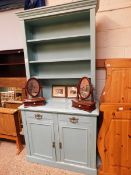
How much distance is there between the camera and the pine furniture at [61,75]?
1.73m

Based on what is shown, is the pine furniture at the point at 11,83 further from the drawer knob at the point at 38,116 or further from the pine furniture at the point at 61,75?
the drawer knob at the point at 38,116

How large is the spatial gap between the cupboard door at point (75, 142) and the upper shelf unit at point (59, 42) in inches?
22.2

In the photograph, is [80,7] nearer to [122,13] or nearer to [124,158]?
[122,13]

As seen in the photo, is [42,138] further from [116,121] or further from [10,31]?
[10,31]

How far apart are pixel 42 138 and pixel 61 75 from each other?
34.1 inches

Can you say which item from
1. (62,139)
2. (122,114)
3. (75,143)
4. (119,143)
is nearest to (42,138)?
(62,139)

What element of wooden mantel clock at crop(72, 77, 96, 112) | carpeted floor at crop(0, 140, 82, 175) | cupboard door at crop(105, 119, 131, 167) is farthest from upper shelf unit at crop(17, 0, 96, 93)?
carpeted floor at crop(0, 140, 82, 175)

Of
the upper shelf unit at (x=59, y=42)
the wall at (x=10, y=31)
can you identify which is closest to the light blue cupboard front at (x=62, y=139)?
the upper shelf unit at (x=59, y=42)

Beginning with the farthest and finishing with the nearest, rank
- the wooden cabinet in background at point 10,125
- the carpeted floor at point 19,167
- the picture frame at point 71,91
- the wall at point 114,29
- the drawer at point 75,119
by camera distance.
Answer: the wooden cabinet in background at point 10,125, the picture frame at point 71,91, the carpeted floor at point 19,167, the wall at point 114,29, the drawer at point 75,119

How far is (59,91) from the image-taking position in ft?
7.23

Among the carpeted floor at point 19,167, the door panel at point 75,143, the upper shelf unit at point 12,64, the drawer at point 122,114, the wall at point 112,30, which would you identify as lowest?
the carpeted floor at point 19,167

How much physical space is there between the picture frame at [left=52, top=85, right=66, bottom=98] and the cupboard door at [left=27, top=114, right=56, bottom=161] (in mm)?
452

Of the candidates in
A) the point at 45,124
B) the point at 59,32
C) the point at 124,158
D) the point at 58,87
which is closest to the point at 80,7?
the point at 59,32

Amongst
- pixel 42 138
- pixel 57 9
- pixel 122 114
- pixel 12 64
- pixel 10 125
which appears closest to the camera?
pixel 122 114
